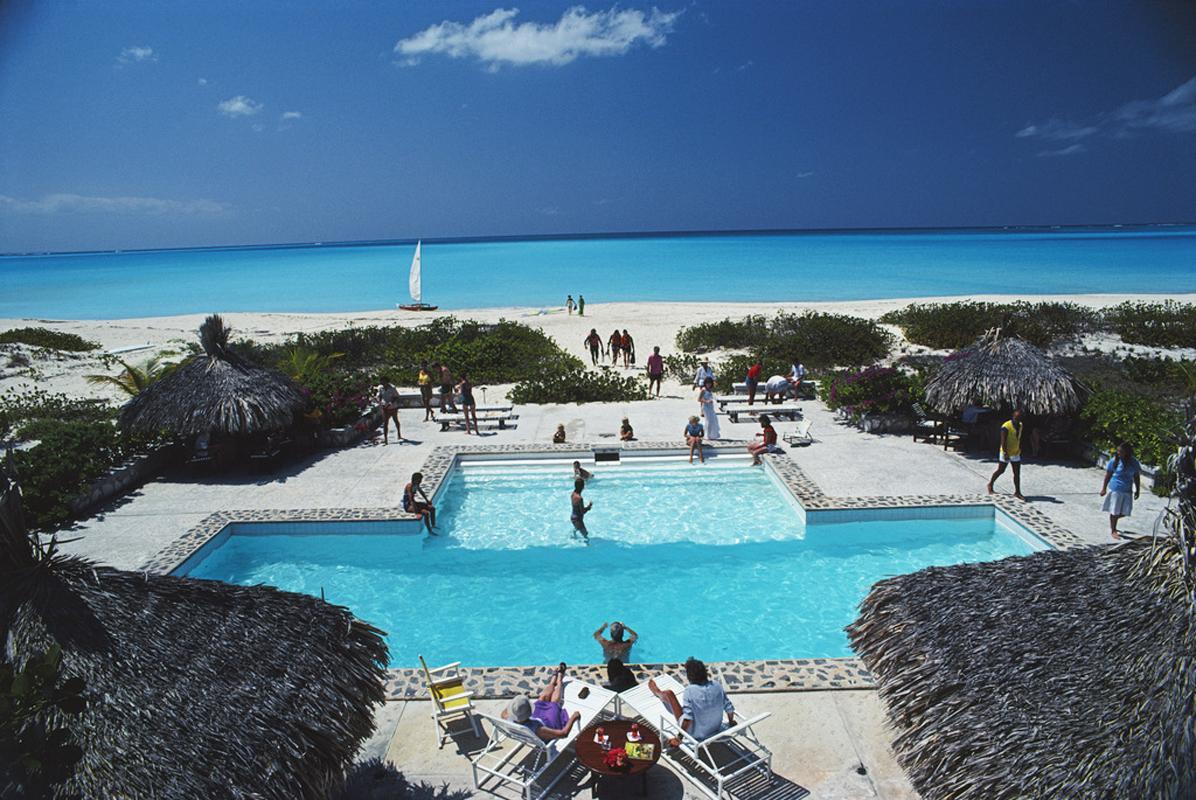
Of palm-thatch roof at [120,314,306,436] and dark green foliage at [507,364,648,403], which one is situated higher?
palm-thatch roof at [120,314,306,436]

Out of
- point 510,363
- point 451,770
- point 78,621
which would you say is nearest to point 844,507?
point 451,770

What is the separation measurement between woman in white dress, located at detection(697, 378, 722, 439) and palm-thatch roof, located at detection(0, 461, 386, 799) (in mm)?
10167

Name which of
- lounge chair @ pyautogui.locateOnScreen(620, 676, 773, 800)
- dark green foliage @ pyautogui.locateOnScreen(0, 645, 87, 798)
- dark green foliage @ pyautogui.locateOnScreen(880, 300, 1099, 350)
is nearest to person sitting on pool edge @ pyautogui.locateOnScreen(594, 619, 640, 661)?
lounge chair @ pyautogui.locateOnScreen(620, 676, 773, 800)

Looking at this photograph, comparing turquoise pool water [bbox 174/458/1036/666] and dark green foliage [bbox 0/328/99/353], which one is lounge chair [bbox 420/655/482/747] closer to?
turquoise pool water [bbox 174/458/1036/666]

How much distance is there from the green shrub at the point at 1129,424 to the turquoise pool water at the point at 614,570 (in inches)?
128

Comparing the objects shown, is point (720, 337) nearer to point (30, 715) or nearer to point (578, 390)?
point (578, 390)

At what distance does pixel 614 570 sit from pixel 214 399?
28.3ft

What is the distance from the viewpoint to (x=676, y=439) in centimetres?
1542

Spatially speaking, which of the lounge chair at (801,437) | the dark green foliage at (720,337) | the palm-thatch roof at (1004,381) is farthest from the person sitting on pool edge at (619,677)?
the dark green foliage at (720,337)

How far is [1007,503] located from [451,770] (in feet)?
31.9

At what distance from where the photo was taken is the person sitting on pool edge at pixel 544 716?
6219mm

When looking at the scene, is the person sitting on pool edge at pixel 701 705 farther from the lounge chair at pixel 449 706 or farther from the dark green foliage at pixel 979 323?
the dark green foliage at pixel 979 323

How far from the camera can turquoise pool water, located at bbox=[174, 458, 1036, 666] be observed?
920 centimetres

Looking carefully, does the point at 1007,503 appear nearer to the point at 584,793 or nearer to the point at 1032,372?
the point at 1032,372
